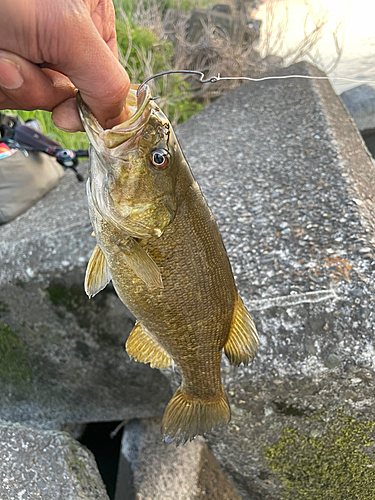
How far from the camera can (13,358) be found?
2902 millimetres

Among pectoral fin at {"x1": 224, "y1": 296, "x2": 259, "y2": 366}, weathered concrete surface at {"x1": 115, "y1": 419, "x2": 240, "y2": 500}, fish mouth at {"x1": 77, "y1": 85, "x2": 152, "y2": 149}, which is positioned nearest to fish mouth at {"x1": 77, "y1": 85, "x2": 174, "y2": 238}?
fish mouth at {"x1": 77, "y1": 85, "x2": 152, "y2": 149}

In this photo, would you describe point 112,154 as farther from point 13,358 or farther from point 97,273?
point 13,358

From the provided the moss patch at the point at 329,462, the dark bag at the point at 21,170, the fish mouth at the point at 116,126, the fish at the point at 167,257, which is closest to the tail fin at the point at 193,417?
the fish at the point at 167,257

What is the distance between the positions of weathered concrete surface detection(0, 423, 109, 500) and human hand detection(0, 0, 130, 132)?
5.56ft

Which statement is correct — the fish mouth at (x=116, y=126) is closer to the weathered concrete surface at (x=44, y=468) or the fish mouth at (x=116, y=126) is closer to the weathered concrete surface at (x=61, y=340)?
the weathered concrete surface at (x=61, y=340)

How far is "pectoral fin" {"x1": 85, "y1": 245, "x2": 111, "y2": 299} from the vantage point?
1.63 metres

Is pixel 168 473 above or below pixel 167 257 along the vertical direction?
below

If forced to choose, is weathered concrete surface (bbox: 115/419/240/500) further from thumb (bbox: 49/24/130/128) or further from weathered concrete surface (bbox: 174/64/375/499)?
thumb (bbox: 49/24/130/128)

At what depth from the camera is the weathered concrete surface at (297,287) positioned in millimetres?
1913

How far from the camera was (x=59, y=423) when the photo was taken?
3084 millimetres

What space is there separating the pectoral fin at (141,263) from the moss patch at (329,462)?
1.18m

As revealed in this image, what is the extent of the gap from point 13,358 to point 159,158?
2205 mm

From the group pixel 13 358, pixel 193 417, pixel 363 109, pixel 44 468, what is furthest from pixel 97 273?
pixel 363 109

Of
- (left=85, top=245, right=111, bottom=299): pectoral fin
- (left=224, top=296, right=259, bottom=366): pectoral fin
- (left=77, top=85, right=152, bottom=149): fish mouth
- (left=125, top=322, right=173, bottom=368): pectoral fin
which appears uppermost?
(left=77, top=85, right=152, bottom=149): fish mouth
